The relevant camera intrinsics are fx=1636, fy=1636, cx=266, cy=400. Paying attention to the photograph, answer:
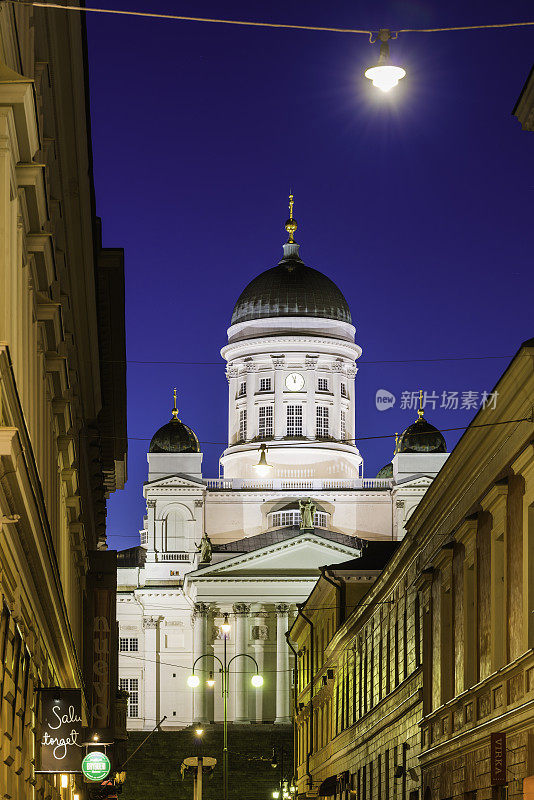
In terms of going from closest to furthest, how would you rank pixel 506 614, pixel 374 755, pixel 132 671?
pixel 506 614 → pixel 374 755 → pixel 132 671

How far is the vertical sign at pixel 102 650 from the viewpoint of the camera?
126 ft

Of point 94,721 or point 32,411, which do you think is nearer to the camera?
point 32,411

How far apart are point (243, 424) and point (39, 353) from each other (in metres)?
109

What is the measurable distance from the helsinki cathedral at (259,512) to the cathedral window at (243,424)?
22cm

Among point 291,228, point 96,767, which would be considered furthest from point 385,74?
point 291,228

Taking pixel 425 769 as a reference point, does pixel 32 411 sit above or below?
above

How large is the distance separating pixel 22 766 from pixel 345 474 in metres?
108

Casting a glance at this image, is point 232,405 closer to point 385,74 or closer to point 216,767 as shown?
point 216,767

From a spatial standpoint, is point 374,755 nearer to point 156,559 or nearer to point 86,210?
point 86,210

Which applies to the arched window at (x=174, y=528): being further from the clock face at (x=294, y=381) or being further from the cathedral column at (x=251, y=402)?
the clock face at (x=294, y=381)

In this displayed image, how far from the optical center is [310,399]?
5012 inches

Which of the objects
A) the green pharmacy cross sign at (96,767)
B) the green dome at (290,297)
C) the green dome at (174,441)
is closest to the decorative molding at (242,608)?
the green dome at (174,441)

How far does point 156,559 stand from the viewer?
120750 mm

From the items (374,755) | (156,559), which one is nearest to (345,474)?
(156,559)
